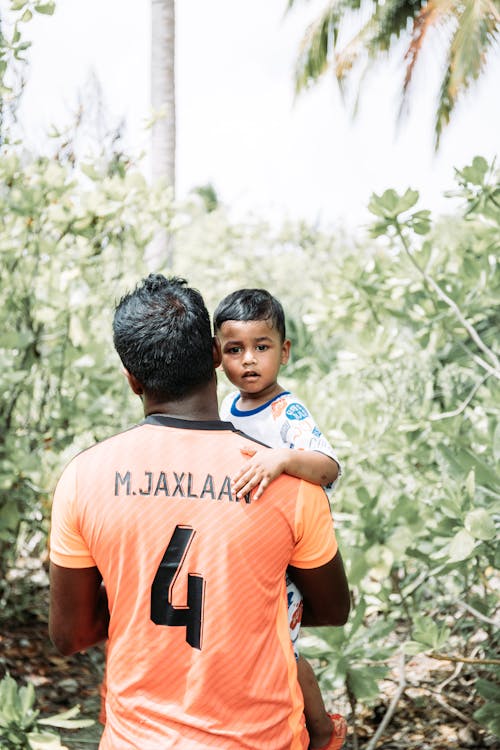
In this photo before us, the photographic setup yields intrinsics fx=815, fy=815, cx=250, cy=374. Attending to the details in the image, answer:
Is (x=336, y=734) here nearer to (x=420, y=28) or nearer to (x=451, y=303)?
(x=451, y=303)

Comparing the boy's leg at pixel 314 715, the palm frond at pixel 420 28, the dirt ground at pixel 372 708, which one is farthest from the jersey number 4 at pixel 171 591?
the palm frond at pixel 420 28

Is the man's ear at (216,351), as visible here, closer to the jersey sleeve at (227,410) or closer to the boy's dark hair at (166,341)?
the boy's dark hair at (166,341)

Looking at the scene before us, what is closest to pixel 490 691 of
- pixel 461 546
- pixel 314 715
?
pixel 461 546

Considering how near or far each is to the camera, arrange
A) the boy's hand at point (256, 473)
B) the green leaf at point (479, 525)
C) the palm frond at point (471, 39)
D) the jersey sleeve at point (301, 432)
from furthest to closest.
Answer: the palm frond at point (471, 39) → the green leaf at point (479, 525) → the jersey sleeve at point (301, 432) → the boy's hand at point (256, 473)

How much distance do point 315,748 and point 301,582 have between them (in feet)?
1.70

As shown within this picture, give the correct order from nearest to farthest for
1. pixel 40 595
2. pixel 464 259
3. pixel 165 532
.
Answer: pixel 165 532
pixel 464 259
pixel 40 595

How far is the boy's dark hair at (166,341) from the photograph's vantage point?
1575mm

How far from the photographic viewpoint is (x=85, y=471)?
153 centimetres

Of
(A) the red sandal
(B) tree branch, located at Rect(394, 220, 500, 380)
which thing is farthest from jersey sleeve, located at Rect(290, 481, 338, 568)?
(B) tree branch, located at Rect(394, 220, 500, 380)

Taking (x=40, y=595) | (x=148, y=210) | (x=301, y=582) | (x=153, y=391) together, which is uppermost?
(x=148, y=210)

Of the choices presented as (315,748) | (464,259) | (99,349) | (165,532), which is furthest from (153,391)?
(464,259)

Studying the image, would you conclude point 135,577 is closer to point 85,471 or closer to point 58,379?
point 85,471

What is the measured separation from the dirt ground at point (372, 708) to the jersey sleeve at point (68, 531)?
5.50 ft

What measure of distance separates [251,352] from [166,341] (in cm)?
74
